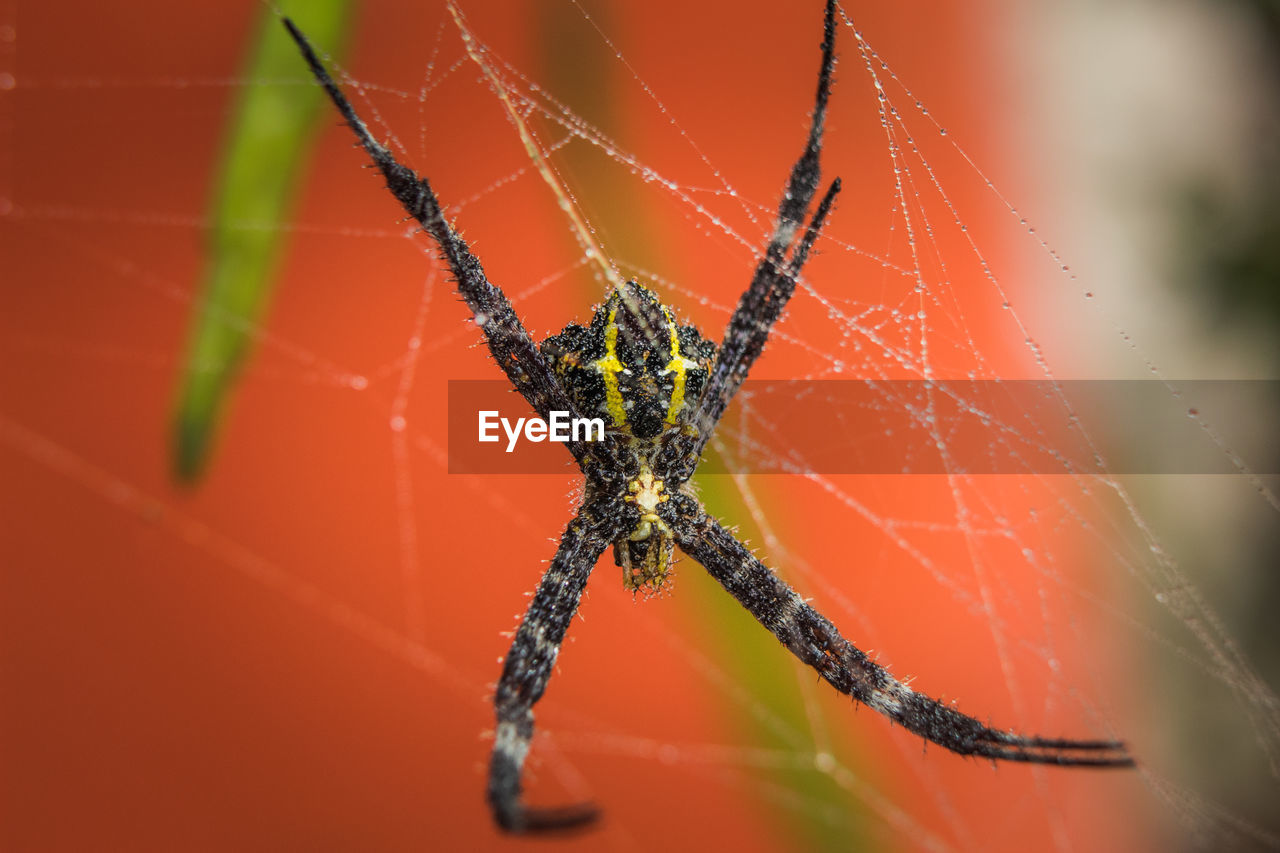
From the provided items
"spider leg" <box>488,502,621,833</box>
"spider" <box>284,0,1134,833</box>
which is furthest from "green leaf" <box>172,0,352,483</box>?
"spider leg" <box>488,502,621,833</box>

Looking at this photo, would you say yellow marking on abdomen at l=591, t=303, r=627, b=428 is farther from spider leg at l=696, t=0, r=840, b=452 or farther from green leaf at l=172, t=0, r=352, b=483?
green leaf at l=172, t=0, r=352, b=483

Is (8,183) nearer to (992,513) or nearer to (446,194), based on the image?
(446,194)

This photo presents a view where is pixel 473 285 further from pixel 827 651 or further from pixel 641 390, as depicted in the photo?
pixel 827 651

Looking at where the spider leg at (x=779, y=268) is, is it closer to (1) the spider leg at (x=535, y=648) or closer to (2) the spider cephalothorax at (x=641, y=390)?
(2) the spider cephalothorax at (x=641, y=390)

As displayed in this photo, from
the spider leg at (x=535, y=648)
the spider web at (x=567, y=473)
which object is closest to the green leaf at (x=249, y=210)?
the spider web at (x=567, y=473)

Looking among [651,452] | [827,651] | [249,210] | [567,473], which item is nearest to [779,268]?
[651,452]

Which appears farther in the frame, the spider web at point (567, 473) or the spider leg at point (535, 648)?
the spider web at point (567, 473)
